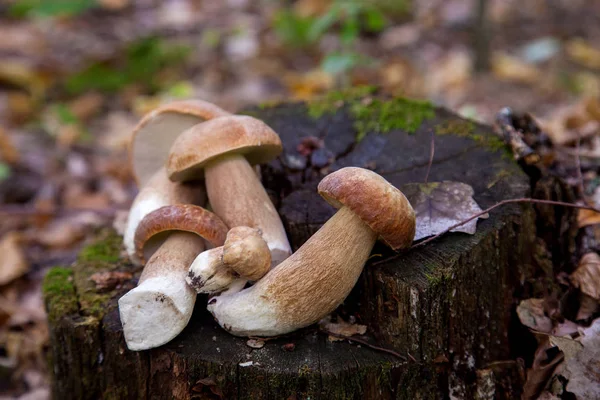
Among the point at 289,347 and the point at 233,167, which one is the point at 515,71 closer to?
the point at 233,167

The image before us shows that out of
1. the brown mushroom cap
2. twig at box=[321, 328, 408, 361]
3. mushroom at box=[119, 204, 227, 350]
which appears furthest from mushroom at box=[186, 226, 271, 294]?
twig at box=[321, 328, 408, 361]

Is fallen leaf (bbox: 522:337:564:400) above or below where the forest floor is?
below

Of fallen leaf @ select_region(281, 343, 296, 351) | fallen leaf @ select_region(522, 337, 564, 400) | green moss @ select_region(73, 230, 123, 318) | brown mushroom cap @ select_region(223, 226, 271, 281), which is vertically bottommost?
fallen leaf @ select_region(522, 337, 564, 400)

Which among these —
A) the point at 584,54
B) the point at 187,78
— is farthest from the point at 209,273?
the point at 584,54

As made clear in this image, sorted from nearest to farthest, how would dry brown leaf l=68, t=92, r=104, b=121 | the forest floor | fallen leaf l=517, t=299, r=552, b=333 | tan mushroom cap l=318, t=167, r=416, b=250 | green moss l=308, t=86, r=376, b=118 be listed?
tan mushroom cap l=318, t=167, r=416, b=250 → fallen leaf l=517, t=299, r=552, b=333 → green moss l=308, t=86, r=376, b=118 → the forest floor → dry brown leaf l=68, t=92, r=104, b=121

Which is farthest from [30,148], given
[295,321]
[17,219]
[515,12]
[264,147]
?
[515,12]

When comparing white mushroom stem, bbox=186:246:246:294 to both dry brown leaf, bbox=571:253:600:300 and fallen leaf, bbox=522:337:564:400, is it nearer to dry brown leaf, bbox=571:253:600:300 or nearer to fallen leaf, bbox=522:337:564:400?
fallen leaf, bbox=522:337:564:400

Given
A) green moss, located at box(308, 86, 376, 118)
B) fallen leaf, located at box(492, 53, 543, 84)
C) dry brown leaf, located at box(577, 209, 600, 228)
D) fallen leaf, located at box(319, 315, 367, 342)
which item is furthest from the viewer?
fallen leaf, located at box(492, 53, 543, 84)

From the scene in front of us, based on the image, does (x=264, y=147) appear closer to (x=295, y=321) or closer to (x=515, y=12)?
(x=295, y=321)
